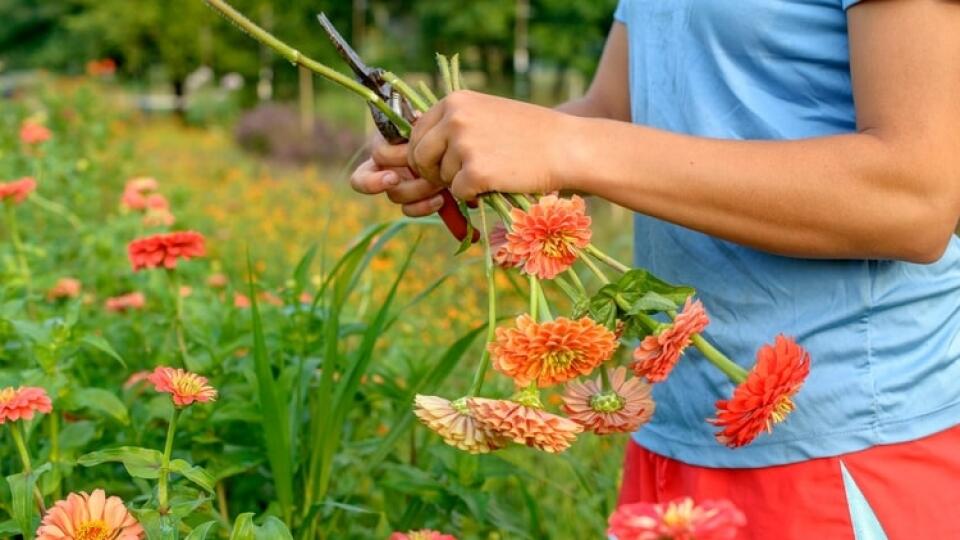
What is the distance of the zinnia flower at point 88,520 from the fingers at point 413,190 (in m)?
0.40

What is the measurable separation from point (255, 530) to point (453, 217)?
0.37 metres

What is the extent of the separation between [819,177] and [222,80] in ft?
70.2

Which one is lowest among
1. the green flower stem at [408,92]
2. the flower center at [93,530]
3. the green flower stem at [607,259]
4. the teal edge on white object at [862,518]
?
the flower center at [93,530]

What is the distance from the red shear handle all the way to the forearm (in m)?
0.29

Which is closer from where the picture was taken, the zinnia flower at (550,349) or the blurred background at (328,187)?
the zinnia flower at (550,349)

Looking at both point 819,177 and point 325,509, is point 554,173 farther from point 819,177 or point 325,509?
point 325,509

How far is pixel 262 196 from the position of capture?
6.99 meters

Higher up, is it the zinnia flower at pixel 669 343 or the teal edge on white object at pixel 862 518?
the zinnia flower at pixel 669 343

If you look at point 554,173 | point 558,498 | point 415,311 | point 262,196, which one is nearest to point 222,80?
point 262,196

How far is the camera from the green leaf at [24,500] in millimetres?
1249

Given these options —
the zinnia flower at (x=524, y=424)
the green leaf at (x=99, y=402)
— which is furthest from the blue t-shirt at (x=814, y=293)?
the green leaf at (x=99, y=402)

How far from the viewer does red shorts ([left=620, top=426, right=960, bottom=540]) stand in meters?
1.08

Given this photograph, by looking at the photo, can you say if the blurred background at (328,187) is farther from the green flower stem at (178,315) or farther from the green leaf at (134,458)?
the green leaf at (134,458)

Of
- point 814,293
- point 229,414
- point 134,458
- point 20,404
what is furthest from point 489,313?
point 229,414
